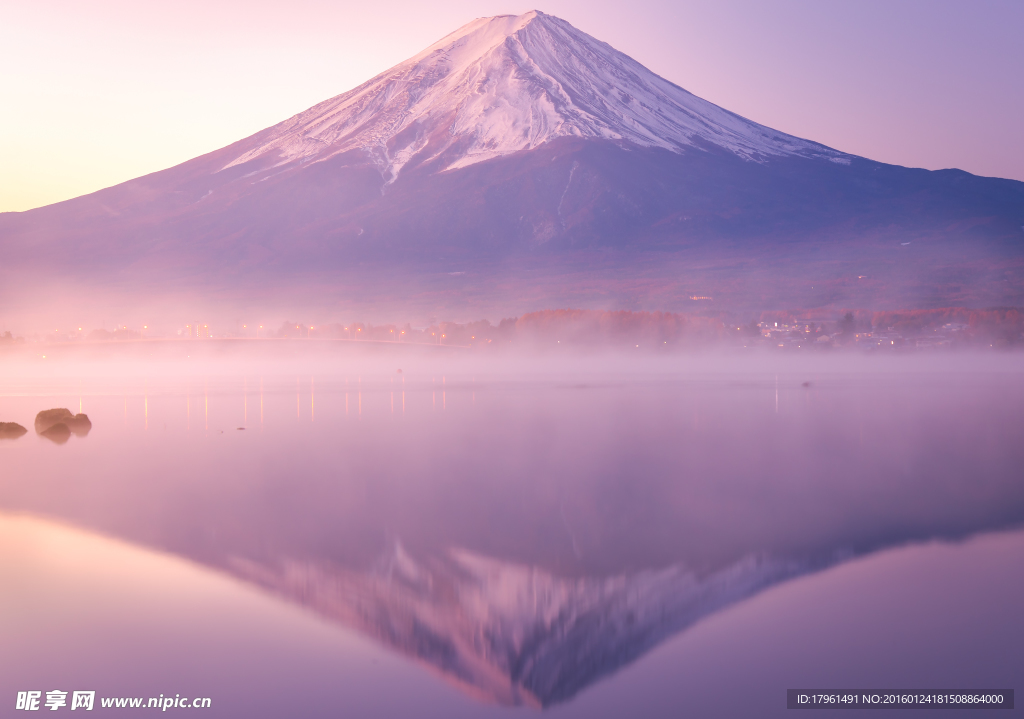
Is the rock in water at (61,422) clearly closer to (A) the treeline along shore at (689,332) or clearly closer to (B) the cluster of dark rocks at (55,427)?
(B) the cluster of dark rocks at (55,427)

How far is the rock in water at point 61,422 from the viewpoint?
22.5m

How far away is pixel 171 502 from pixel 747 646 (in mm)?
9014

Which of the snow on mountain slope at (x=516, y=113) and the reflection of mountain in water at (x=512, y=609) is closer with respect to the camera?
the reflection of mountain in water at (x=512, y=609)

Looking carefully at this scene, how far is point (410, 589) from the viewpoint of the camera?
8.15 metres

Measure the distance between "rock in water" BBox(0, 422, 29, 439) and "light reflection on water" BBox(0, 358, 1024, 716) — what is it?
52.4 inches

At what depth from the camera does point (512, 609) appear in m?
7.54

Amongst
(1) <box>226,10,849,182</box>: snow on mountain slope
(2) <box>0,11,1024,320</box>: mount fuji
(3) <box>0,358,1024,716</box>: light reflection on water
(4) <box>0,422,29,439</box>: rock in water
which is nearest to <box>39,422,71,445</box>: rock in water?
(4) <box>0,422,29,439</box>: rock in water

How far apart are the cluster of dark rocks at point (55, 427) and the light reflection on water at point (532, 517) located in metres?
0.76

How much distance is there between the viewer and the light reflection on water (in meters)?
6.71

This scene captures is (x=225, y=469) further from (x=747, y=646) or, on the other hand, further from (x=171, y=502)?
(x=747, y=646)

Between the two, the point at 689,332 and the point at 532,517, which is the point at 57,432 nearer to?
the point at 532,517

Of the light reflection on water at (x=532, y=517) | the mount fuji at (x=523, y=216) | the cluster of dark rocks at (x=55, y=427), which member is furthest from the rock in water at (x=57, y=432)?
the mount fuji at (x=523, y=216)

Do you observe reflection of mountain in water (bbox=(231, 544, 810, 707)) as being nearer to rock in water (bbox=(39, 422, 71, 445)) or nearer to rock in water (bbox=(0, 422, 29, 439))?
rock in water (bbox=(39, 422, 71, 445))

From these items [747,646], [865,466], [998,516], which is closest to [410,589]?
[747,646]
